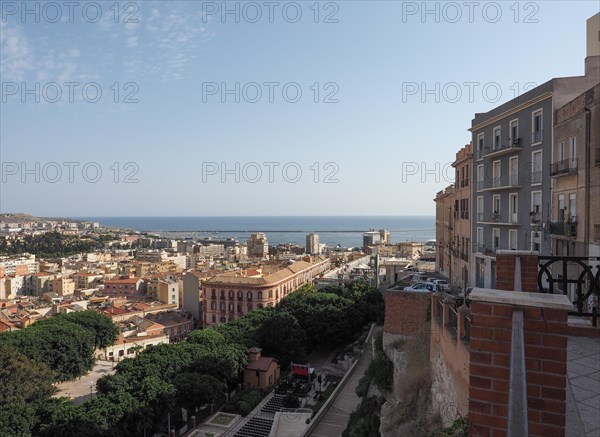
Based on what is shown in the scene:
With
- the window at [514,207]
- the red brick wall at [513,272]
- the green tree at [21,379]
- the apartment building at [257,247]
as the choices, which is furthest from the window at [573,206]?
the apartment building at [257,247]

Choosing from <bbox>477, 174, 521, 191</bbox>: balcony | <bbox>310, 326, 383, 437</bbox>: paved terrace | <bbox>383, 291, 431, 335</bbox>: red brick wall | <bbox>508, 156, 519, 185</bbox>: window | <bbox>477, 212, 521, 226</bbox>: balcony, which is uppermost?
<bbox>508, 156, 519, 185</bbox>: window

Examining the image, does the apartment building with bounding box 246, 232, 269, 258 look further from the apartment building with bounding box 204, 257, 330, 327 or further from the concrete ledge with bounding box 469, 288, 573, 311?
the concrete ledge with bounding box 469, 288, 573, 311

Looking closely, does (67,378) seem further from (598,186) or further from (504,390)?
(504,390)

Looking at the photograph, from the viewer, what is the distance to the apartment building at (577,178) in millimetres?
14078

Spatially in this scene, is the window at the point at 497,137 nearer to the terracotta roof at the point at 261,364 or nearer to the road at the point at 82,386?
the terracotta roof at the point at 261,364

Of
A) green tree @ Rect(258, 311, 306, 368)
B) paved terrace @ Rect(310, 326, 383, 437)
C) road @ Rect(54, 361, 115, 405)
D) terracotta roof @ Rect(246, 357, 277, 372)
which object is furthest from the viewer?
green tree @ Rect(258, 311, 306, 368)

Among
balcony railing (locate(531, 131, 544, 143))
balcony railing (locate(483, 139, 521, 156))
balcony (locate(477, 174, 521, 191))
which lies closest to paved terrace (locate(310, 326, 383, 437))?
balcony (locate(477, 174, 521, 191))

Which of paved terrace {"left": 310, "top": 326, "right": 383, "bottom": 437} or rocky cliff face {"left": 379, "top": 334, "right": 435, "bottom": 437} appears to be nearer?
rocky cliff face {"left": 379, "top": 334, "right": 435, "bottom": 437}

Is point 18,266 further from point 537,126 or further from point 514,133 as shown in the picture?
point 537,126

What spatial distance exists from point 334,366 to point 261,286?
15728mm

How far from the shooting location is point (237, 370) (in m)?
29.6

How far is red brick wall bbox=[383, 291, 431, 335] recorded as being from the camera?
589 inches

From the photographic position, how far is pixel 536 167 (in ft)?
60.5

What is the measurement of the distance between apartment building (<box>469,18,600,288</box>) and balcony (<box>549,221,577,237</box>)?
677mm
